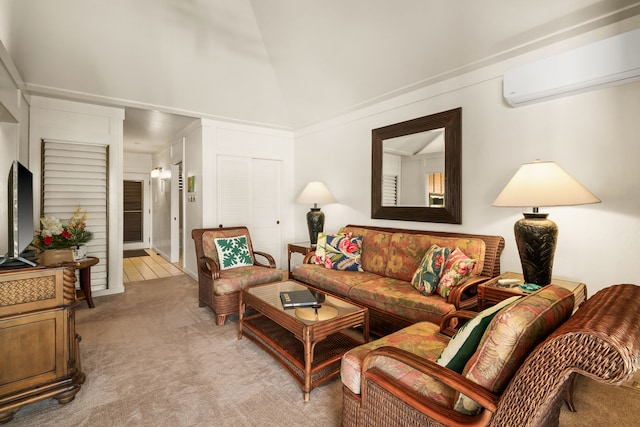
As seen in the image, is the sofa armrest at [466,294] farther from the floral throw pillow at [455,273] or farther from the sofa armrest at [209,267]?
the sofa armrest at [209,267]

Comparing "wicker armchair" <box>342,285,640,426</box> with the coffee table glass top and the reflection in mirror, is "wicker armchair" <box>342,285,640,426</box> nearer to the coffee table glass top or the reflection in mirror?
the coffee table glass top

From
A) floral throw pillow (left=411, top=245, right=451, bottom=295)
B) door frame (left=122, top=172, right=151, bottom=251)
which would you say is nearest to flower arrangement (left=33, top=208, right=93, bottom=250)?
floral throw pillow (left=411, top=245, right=451, bottom=295)

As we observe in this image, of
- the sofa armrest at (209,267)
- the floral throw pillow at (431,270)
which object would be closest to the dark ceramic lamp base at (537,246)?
the floral throw pillow at (431,270)

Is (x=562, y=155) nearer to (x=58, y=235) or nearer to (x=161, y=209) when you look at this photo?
(x=58, y=235)

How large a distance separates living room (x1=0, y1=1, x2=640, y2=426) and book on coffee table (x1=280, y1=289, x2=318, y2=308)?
159 cm

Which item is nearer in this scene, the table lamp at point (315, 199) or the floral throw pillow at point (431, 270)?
the floral throw pillow at point (431, 270)

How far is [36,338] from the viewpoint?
1.84 meters

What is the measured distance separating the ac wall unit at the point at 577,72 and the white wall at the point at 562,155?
0.46 ft

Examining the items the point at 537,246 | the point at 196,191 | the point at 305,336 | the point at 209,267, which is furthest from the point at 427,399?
the point at 196,191

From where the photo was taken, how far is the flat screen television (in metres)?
1.91

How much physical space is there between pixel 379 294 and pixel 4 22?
13.2 feet

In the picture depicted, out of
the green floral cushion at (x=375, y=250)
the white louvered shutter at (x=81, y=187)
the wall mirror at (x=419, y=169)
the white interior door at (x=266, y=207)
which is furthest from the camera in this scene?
the white interior door at (x=266, y=207)

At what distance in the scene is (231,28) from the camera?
356 centimetres

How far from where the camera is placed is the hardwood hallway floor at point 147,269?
17.1 ft
